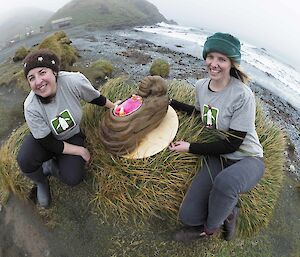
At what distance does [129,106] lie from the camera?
172 inches

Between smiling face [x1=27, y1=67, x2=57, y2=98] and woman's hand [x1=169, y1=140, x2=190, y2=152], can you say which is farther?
woman's hand [x1=169, y1=140, x2=190, y2=152]

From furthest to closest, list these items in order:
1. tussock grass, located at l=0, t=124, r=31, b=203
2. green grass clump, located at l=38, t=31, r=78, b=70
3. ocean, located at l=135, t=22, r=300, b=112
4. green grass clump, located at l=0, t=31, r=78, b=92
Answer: ocean, located at l=135, t=22, r=300, b=112 → green grass clump, located at l=38, t=31, r=78, b=70 → green grass clump, located at l=0, t=31, r=78, b=92 → tussock grass, located at l=0, t=124, r=31, b=203

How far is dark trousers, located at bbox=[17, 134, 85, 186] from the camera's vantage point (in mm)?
4070

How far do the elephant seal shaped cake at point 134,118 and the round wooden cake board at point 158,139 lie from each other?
6 centimetres

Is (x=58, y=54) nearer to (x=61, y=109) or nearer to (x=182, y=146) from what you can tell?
(x=61, y=109)

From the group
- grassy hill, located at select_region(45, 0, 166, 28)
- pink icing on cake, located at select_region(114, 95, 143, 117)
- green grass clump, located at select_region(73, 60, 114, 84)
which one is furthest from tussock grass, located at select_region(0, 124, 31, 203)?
grassy hill, located at select_region(45, 0, 166, 28)

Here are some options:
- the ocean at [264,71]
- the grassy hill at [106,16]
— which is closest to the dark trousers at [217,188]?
the ocean at [264,71]

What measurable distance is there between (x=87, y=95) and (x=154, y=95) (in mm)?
868

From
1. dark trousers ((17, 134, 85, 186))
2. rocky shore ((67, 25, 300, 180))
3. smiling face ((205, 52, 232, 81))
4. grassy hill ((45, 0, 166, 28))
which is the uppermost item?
smiling face ((205, 52, 232, 81))

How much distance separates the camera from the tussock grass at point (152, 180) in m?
4.20

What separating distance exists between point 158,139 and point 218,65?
4.22 ft

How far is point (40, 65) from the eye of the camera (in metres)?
3.72

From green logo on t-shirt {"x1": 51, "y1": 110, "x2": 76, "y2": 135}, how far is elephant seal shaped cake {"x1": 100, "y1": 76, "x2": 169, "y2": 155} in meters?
0.46

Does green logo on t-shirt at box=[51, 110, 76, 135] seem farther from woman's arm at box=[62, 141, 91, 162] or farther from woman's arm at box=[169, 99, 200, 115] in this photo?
woman's arm at box=[169, 99, 200, 115]
